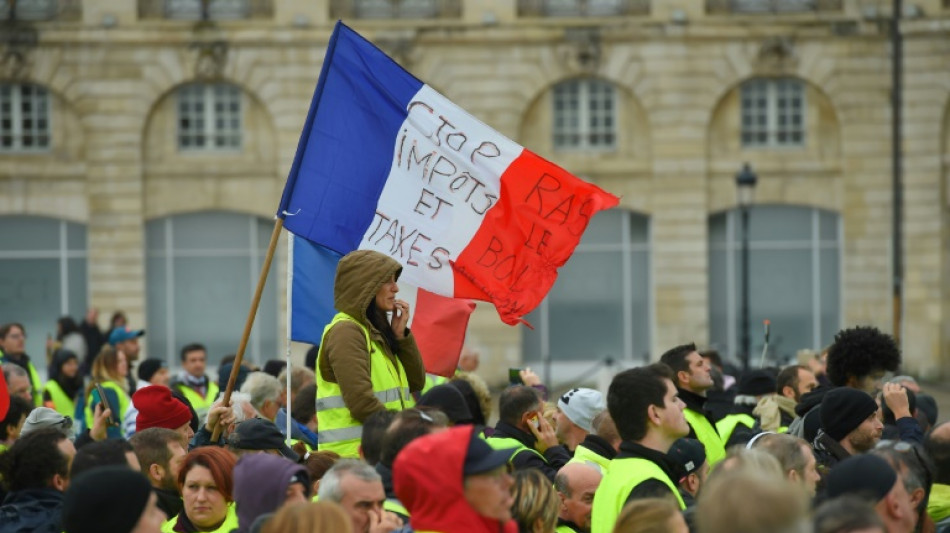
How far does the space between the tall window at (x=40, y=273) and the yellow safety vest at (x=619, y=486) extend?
26368 mm

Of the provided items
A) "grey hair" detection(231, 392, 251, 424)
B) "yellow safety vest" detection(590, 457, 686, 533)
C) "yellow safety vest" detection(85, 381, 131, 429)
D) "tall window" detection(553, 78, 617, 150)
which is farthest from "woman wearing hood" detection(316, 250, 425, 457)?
"tall window" detection(553, 78, 617, 150)

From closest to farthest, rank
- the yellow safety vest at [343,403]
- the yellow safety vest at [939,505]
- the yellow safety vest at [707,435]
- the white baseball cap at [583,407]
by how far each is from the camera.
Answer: the yellow safety vest at [939,505] → the yellow safety vest at [343,403] → the yellow safety vest at [707,435] → the white baseball cap at [583,407]

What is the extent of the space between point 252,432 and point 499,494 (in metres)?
2.77

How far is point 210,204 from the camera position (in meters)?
32.5

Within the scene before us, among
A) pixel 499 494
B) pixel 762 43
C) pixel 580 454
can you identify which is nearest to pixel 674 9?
pixel 762 43

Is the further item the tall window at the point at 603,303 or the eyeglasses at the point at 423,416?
the tall window at the point at 603,303

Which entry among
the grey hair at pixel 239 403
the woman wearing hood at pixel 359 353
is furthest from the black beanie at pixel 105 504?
the grey hair at pixel 239 403

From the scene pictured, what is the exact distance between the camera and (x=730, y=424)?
1069cm

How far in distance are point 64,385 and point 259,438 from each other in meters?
8.06

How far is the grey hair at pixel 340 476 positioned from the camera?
6.87 metres

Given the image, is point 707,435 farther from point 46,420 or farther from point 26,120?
point 26,120

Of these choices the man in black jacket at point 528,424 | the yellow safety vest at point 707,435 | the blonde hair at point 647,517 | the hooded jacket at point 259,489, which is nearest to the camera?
the blonde hair at point 647,517

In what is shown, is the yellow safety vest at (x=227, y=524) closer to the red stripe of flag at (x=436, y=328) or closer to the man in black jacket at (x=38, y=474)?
the man in black jacket at (x=38, y=474)

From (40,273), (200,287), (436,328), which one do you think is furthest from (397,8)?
(436,328)
